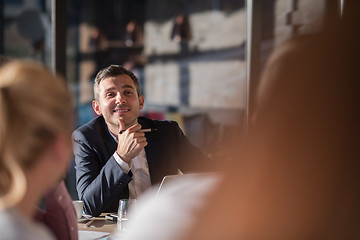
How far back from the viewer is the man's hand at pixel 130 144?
2229mm

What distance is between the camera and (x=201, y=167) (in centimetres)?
270

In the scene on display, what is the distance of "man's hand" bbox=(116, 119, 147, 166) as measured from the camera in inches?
87.7

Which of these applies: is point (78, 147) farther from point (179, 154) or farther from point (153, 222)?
point (153, 222)

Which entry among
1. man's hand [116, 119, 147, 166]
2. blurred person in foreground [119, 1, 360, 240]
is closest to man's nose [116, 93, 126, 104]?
man's hand [116, 119, 147, 166]

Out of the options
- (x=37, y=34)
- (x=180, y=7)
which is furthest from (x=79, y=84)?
(x=180, y=7)

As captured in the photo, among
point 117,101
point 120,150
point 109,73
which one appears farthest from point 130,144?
point 109,73

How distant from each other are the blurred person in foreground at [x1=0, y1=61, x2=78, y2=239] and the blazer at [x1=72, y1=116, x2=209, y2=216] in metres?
1.18

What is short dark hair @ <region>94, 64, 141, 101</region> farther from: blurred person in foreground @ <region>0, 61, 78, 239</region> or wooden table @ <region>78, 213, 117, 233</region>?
blurred person in foreground @ <region>0, 61, 78, 239</region>

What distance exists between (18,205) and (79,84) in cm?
982

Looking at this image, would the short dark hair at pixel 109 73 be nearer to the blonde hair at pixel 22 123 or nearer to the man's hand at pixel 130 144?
the man's hand at pixel 130 144

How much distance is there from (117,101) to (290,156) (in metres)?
1.77

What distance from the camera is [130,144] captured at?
2.25 meters

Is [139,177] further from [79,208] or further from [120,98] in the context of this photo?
[79,208]

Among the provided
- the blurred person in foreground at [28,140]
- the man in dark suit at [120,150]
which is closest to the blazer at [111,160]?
the man in dark suit at [120,150]
